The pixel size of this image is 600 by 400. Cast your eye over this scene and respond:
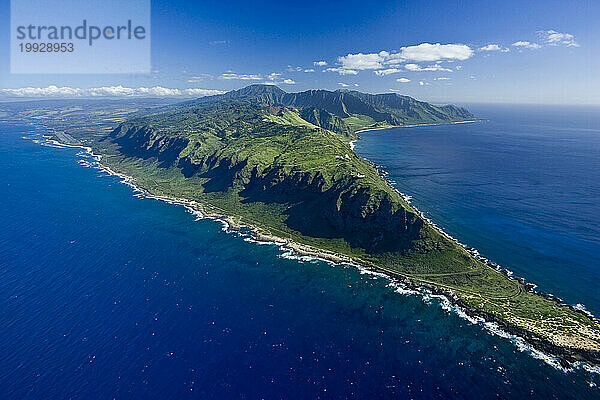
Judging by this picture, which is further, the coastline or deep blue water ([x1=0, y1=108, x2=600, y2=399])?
the coastline

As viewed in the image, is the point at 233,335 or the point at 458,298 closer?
the point at 233,335

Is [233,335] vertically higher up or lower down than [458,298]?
lower down

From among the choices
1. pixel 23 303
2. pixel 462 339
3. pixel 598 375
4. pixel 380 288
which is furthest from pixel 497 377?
pixel 23 303

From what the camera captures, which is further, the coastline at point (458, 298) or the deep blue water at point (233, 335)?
the coastline at point (458, 298)

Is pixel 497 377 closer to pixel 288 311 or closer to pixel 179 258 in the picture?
pixel 288 311

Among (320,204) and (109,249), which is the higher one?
(320,204)

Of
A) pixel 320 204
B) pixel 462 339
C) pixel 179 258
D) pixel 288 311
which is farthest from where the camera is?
pixel 320 204

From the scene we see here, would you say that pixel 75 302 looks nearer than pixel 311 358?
No

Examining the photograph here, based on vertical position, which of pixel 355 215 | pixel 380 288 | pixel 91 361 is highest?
pixel 355 215
